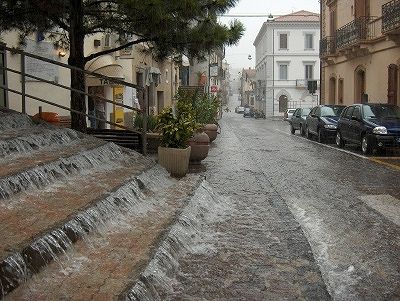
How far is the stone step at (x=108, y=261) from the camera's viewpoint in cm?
374

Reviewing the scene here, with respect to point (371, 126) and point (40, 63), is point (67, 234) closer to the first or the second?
point (40, 63)

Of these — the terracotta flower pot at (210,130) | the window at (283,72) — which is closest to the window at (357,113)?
the terracotta flower pot at (210,130)

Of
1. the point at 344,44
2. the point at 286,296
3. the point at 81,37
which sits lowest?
the point at 286,296

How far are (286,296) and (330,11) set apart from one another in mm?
31074

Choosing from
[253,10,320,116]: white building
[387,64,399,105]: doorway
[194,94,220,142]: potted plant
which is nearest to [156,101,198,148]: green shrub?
[194,94,220,142]: potted plant

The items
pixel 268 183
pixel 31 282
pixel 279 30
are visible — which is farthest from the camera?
pixel 279 30

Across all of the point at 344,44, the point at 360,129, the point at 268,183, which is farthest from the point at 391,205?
the point at 344,44

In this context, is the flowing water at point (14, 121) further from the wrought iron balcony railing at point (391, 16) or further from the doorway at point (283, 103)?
the doorway at point (283, 103)

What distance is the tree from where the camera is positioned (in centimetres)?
842

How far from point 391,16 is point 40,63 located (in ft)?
45.3

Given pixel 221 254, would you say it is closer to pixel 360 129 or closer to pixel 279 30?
pixel 360 129

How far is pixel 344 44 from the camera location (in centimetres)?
2778

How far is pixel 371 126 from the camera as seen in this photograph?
50.6ft

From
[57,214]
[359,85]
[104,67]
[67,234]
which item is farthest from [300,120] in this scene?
[67,234]
